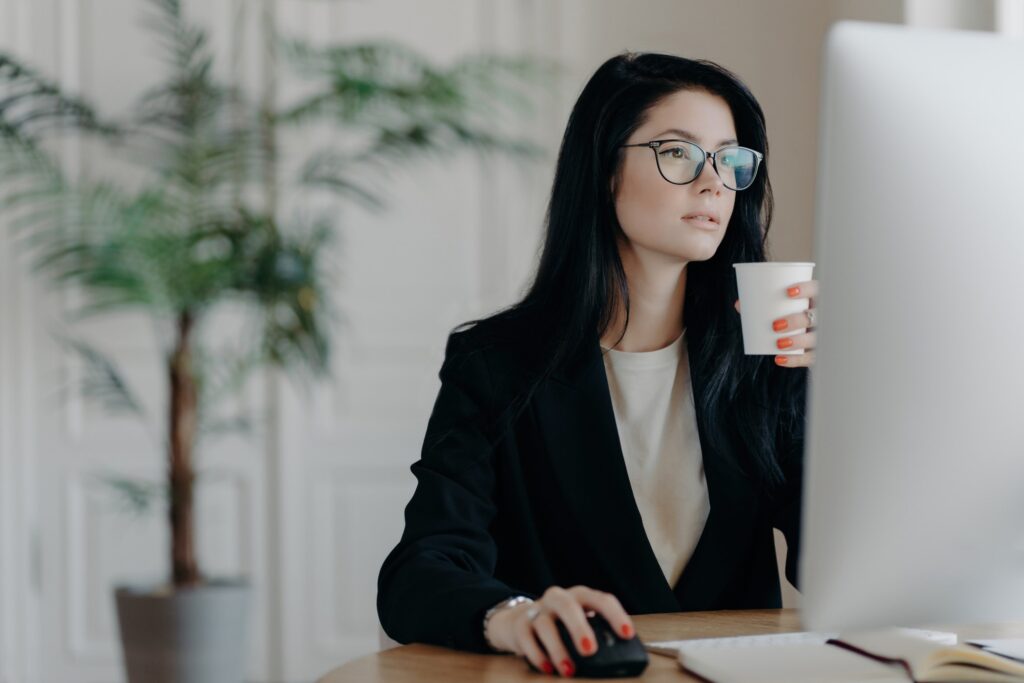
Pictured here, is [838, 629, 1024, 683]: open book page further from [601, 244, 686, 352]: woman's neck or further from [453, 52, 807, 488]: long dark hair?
[601, 244, 686, 352]: woman's neck

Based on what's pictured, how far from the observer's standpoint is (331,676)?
0.94 meters

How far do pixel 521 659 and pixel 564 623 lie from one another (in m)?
0.11

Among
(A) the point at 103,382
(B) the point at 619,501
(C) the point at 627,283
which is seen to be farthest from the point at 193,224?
(B) the point at 619,501

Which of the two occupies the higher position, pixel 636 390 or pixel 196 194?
→ pixel 196 194

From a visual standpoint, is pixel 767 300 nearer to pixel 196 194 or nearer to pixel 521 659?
pixel 521 659

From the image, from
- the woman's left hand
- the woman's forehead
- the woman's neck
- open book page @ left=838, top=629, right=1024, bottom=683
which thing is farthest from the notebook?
the woman's forehead

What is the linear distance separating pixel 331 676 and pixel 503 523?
58 centimetres

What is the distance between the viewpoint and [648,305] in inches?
63.9

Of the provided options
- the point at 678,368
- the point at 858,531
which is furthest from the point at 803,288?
the point at 858,531

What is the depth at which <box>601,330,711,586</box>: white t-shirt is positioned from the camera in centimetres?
150

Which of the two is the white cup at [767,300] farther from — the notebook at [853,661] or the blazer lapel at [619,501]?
the notebook at [853,661]

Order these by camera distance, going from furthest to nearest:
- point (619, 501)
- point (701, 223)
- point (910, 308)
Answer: point (701, 223) → point (619, 501) → point (910, 308)

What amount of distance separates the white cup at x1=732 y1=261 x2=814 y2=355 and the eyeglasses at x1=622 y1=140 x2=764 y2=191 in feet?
0.94

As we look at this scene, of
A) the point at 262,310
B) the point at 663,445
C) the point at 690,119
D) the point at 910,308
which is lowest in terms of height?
the point at 663,445
